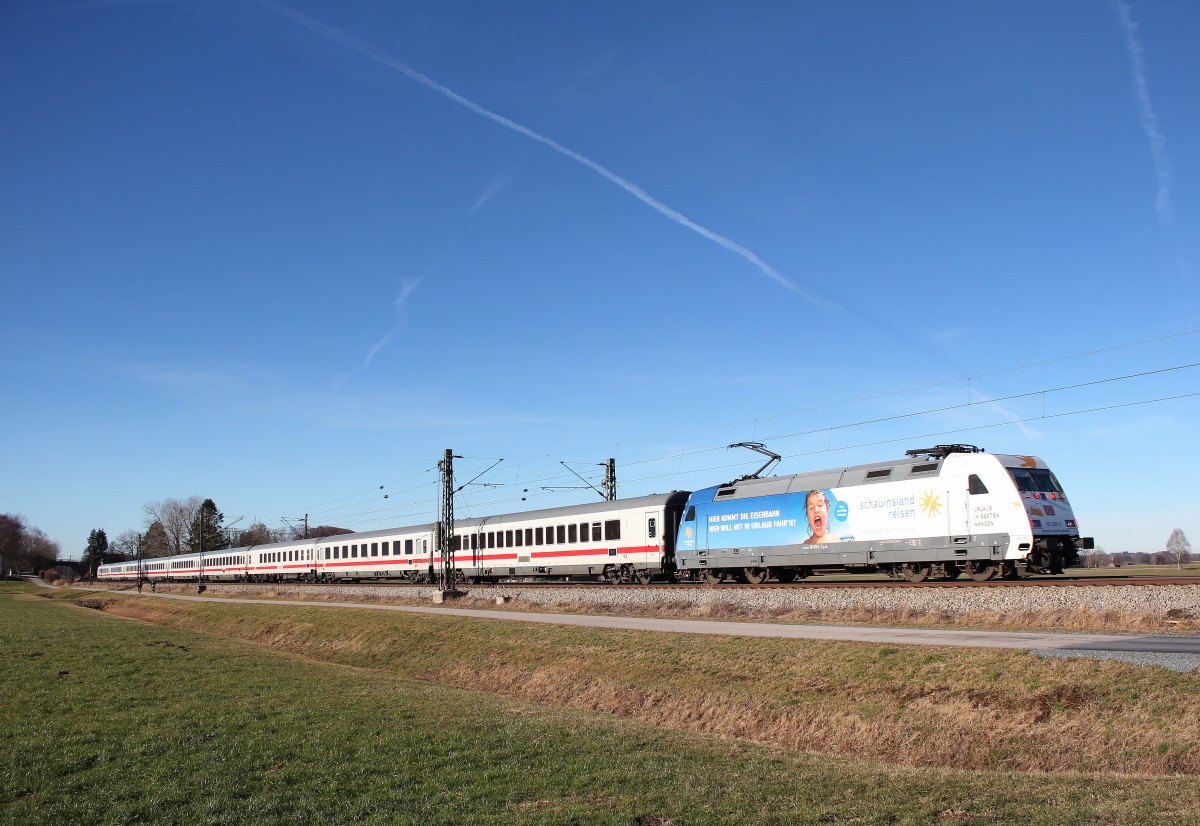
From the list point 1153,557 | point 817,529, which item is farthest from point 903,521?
point 1153,557

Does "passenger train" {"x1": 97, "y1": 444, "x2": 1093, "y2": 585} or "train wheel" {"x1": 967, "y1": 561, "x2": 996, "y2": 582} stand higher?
"passenger train" {"x1": 97, "y1": 444, "x2": 1093, "y2": 585}

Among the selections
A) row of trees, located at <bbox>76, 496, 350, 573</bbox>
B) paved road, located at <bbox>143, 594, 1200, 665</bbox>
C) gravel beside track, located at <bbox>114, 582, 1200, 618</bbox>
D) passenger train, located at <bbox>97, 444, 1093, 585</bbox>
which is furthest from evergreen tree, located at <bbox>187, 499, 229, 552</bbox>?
paved road, located at <bbox>143, 594, 1200, 665</bbox>

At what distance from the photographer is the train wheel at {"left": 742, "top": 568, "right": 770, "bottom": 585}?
3366 centimetres

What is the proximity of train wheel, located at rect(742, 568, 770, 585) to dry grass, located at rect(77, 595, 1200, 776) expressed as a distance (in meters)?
11.2

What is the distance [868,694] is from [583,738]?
5.72 metres

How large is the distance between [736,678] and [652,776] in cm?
800

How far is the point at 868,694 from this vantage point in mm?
15625

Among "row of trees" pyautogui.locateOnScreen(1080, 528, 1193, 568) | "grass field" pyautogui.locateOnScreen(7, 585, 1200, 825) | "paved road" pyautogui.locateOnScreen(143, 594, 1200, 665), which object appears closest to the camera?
"grass field" pyautogui.locateOnScreen(7, 585, 1200, 825)

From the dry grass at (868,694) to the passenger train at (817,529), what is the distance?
937cm

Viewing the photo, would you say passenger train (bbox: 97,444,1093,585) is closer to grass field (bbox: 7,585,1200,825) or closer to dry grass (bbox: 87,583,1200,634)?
dry grass (bbox: 87,583,1200,634)

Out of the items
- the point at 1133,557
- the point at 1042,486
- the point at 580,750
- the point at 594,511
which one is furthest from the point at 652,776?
the point at 1133,557

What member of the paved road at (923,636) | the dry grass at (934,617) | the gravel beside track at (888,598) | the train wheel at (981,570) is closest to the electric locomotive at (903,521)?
the train wheel at (981,570)

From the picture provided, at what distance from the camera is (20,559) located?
177250mm

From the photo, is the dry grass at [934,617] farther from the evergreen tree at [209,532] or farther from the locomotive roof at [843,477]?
the evergreen tree at [209,532]
